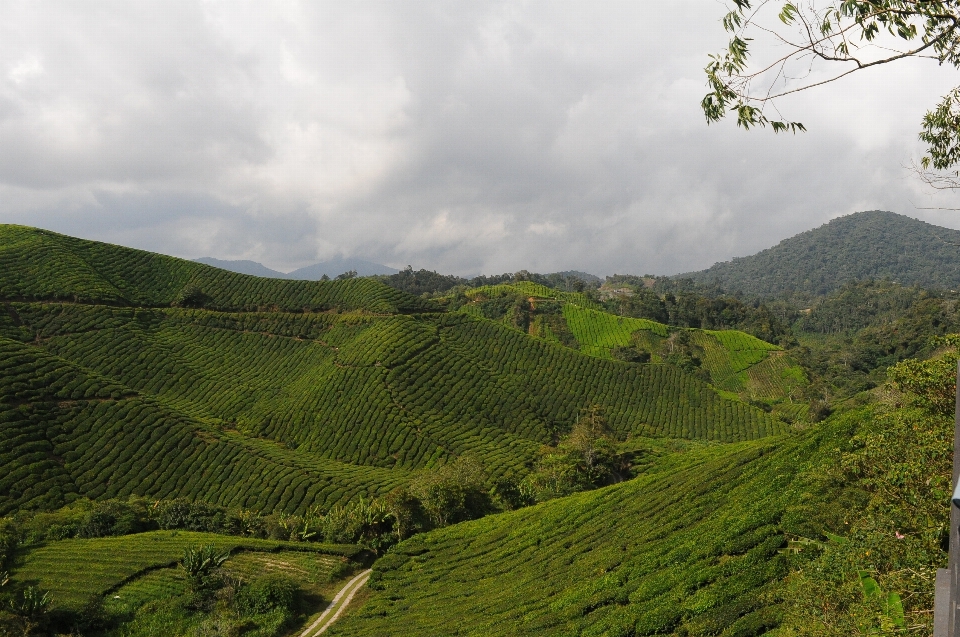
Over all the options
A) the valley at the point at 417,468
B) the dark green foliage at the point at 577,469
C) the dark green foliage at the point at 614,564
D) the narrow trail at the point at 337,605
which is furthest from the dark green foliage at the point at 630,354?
the narrow trail at the point at 337,605

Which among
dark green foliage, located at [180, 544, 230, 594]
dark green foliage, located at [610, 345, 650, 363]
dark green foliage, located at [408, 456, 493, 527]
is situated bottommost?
dark green foliage, located at [180, 544, 230, 594]

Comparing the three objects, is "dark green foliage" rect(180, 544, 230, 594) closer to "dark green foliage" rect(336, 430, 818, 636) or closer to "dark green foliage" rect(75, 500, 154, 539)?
"dark green foliage" rect(336, 430, 818, 636)

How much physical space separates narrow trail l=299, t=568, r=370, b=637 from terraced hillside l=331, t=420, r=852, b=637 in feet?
4.63

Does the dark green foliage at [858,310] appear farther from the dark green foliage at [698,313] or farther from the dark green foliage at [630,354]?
the dark green foliage at [630,354]

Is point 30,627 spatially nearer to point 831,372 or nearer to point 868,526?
point 868,526

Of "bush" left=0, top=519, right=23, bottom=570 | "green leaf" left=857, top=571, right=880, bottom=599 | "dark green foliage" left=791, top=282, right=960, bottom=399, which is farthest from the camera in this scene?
"dark green foliage" left=791, top=282, right=960, bottom=399

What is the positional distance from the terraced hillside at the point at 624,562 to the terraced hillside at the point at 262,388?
53.4ft

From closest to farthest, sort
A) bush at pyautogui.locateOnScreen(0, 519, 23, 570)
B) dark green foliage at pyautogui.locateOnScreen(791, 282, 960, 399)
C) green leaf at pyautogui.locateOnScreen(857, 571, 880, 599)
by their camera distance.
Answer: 1. green leaf at pyautogui.locateOnScreen(857, 571, 880, 599)
2. bush at pyautogui.locateOnScreen(0, 519, 23, 570)
3. dark green foliage at pyautogui.locateOnScreen(791, 282, 960, 399)

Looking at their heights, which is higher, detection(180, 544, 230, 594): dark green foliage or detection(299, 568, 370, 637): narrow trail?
detection(180, 544, 230, 594): dark green foliage

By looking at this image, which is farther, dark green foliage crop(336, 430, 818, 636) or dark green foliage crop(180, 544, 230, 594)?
dark green foliage crop(180, 544, 230, 594)

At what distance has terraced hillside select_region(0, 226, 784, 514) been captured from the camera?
1796 inches

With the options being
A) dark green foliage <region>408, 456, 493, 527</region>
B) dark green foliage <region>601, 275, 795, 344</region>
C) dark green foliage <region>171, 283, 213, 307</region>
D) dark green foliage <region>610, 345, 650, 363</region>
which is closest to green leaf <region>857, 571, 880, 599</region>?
dark green foliage <region>408, 456, 493, 527</region>

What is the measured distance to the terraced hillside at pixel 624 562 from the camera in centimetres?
1348

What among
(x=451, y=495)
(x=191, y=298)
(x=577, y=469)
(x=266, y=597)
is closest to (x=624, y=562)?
(x=266, y=597)
